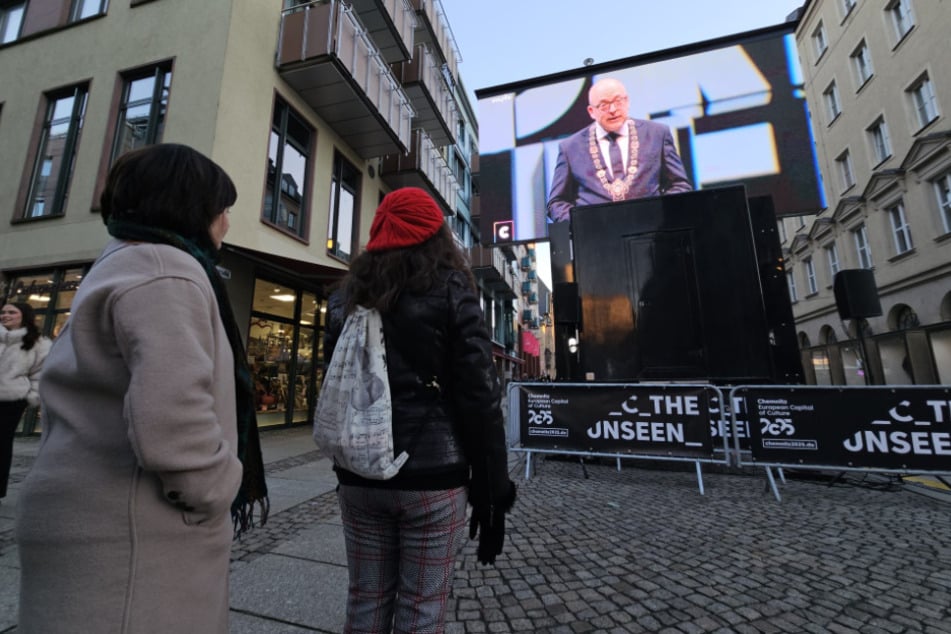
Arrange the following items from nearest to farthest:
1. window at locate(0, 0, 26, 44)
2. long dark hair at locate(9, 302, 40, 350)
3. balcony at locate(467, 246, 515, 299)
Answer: long dark hair at locate(9, 302, 40, 350) < window at locate(0, 0, 26, 44) < balcony at locate(467, 246, 515, 299)

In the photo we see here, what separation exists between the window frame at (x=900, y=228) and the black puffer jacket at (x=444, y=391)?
20.8 metres

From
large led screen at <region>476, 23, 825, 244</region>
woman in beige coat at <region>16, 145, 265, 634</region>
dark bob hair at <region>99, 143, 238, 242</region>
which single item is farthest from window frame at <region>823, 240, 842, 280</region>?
→ woman in beige coat at <region>16, 145, 265, 634</region>

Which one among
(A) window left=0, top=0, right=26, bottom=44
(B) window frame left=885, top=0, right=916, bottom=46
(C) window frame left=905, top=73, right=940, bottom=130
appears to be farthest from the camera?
(B) window frame left=885, top=0, right=916, bottom=46

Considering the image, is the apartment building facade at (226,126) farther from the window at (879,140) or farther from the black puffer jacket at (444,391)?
the window at (879,140)

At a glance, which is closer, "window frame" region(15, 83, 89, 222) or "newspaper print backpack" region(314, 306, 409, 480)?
"newspaper print backpack" region(314, 306, 409, 480)

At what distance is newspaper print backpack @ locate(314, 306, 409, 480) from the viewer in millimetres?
1341

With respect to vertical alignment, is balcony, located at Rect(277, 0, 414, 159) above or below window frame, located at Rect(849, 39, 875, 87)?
below

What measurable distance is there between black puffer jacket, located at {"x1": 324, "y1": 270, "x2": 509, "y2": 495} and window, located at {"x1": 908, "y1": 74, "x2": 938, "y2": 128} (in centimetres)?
2099

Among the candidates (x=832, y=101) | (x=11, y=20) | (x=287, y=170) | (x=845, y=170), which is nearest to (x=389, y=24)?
(x=287, y=170)

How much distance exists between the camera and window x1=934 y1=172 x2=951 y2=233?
13867 mm

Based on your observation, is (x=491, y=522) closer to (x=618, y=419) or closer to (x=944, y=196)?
(x=618, y=419)

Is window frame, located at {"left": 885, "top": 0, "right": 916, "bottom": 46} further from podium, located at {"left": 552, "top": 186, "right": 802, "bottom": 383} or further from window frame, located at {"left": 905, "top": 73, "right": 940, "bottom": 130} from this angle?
podium, located at {"left": 552, "top": 186, "right": 802, "bottom": 383}

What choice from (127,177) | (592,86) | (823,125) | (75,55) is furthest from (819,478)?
(823,125)

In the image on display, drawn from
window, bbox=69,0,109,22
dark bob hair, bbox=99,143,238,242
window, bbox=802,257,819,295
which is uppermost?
window, bbox=69,0,109,22
